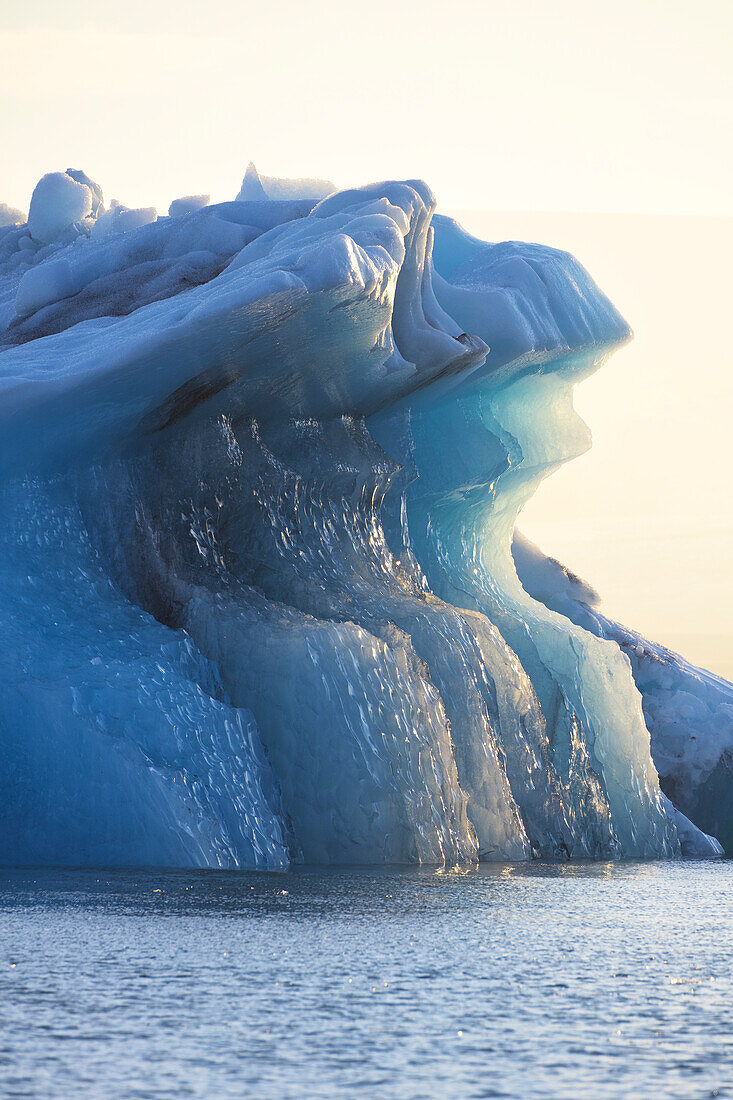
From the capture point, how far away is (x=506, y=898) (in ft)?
23.5

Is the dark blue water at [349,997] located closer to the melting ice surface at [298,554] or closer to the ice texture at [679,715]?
the melting ice surface at [298,554]

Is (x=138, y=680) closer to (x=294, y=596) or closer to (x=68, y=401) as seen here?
(x=68, y=401)

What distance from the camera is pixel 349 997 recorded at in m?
3.89

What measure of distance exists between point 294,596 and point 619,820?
566 cm

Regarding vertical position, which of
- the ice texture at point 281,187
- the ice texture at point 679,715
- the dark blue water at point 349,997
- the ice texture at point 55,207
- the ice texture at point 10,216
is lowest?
the dark blue water at point 349,997

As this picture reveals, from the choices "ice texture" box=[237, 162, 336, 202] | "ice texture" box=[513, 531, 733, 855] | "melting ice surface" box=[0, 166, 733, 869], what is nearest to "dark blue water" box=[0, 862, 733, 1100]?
"melting ice surface" box=[0, 166, 733, 869]

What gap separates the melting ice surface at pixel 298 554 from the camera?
8977mm

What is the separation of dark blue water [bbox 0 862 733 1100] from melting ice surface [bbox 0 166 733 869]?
2.20 m

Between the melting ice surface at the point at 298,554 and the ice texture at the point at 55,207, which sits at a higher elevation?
the ice texture at the point at 55,207

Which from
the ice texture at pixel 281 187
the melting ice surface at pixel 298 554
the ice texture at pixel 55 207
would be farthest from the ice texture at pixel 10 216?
the ice texture at pixel 281 187

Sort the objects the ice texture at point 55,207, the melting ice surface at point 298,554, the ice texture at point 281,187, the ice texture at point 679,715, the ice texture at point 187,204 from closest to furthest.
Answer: the melting ice surface at point 298,554 → the ice texture at point 281,187 → the ice texture at point 187,204 → the ice texture at point 55,207 → the ice texture at point 679,715

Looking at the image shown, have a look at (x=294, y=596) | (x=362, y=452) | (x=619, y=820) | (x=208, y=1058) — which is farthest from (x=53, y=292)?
(x=208, y=1058)

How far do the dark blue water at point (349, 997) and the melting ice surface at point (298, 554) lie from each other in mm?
2205

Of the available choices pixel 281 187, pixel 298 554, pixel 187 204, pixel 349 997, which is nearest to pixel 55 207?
pixel 187 204
